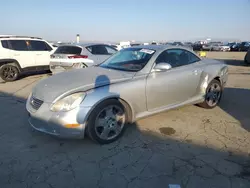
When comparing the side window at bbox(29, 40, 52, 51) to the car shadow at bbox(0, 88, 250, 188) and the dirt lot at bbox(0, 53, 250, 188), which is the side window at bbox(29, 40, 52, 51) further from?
the car shadow at bbox(0, 88, 250, 188)

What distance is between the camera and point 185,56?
4.64m

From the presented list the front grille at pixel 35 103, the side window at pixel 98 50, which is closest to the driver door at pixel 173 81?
the front grille at pixel 35 103

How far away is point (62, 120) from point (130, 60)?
193cm

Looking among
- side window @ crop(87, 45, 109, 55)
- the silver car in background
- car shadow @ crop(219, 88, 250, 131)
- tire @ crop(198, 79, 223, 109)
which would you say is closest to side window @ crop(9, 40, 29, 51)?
the silver car in background

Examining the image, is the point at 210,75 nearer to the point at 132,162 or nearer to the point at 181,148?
the point at 181,148

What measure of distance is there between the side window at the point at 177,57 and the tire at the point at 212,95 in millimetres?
717

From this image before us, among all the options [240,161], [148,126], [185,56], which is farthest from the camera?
[185,56]

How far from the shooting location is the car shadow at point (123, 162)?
258 cm

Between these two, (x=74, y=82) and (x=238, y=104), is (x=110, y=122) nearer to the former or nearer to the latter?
(x=74, y=82)

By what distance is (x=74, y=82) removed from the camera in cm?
342

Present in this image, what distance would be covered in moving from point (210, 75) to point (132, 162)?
297 centimetres

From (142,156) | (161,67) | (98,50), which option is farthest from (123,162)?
(98,50)

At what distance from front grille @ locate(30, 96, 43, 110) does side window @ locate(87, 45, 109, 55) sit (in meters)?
4.95

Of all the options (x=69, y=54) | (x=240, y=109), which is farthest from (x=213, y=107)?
(x=69, y=54)
